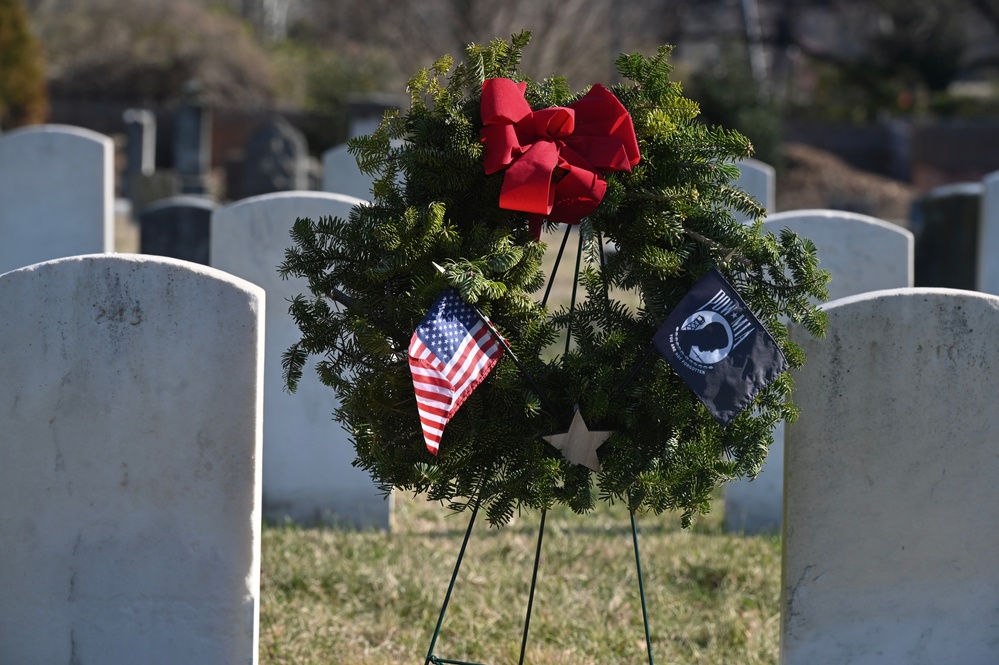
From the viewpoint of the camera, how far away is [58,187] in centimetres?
724

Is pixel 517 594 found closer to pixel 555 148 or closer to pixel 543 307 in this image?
pixel 543 307

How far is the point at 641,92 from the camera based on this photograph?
2.88m

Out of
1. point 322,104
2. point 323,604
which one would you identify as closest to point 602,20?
point 322,104

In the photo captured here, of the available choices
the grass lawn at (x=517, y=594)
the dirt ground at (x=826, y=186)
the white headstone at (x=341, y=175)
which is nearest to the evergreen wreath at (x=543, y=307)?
the grass lawn at (x=517, y=594)

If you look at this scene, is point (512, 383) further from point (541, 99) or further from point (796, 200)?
point (796, 200)

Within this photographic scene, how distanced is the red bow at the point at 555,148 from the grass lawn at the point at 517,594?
5.75 ft

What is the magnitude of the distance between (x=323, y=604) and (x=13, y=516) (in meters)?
1.40

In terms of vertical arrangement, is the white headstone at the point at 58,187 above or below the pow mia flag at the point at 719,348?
above

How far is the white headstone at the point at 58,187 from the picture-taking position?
285 inches

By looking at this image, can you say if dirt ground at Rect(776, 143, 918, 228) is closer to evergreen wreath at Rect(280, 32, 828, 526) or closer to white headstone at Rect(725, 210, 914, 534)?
white headstone at Rect(725, 210, 914, 534)

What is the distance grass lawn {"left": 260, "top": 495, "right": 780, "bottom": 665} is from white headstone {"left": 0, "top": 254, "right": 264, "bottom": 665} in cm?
75

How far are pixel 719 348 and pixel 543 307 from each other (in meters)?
0.46

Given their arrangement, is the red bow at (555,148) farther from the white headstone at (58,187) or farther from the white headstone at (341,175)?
the white headstone at (341,175)

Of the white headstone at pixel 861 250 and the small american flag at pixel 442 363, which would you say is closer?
the small american flag at pixel 442 363
